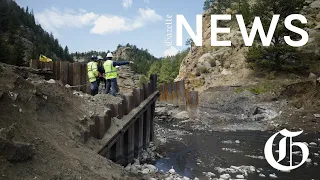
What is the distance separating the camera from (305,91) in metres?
22.6

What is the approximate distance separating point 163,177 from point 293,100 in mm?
Answer: 17209

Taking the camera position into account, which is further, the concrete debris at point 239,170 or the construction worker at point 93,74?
the construction worker at point 93,74

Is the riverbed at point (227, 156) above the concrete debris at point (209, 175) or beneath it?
beneath

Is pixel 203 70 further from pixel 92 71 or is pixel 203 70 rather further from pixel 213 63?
pixel 92 71

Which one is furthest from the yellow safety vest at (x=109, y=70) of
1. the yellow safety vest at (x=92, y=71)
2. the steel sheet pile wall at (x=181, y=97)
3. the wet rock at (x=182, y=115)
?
the steel sheet pile wall at (x=181, y=97)

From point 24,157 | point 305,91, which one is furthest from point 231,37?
point 24,157

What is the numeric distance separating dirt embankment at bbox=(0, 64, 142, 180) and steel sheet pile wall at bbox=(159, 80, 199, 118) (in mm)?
16069

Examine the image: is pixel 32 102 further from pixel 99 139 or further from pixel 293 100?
pixel 293 100

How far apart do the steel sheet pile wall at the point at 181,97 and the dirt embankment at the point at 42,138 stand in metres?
16.1

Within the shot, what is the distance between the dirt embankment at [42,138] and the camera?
4.44 meters

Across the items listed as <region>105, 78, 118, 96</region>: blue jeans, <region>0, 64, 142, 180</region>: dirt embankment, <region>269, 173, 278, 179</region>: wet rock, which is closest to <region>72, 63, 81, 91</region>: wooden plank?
<region>105, 78, 118, 96</region>: blue jeans

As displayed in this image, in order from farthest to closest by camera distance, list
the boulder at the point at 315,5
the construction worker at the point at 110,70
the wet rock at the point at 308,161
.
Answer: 1. the boulder at the point at 315,5
2. the construction worker at the point at 110,70
3. the wet rock at the point at 308,161

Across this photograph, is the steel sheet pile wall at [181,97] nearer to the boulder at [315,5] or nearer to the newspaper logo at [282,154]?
the newspaper logo at [282,154]

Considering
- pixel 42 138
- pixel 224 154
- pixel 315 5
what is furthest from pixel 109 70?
pixel 315 5
